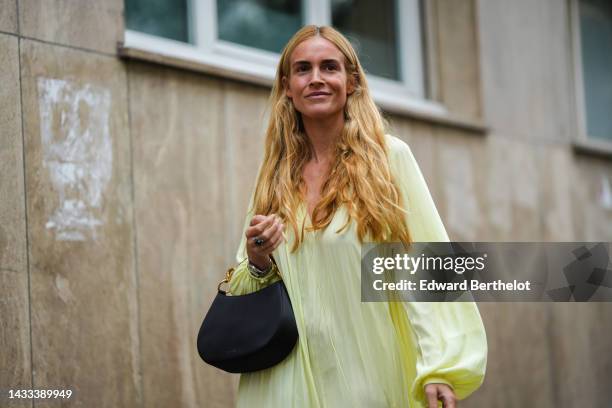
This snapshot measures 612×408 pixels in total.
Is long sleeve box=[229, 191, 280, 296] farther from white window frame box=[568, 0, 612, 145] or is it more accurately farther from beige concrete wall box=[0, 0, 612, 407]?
white window frame box=[568, 0, 612, 145]

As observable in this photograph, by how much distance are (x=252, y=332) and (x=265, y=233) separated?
0.36 m

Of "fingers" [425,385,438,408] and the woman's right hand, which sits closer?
"fingers" [425,385,438,408]

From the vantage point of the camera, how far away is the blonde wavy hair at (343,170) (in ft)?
10.2

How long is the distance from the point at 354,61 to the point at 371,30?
3771 mm

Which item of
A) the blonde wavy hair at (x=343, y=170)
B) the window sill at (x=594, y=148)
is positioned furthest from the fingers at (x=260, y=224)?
the window sill at (x=594, y=148)

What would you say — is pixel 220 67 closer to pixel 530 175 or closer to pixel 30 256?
pixel 30 256

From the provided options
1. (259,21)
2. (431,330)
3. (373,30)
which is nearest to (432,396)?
(431,330)

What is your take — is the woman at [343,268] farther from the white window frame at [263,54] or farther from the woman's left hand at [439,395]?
the white window frame at [263,54]

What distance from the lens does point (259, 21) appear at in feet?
20.1

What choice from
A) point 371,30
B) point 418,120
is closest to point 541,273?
point 418,120

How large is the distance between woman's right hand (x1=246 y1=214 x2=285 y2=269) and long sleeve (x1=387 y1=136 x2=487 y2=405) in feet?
1.51

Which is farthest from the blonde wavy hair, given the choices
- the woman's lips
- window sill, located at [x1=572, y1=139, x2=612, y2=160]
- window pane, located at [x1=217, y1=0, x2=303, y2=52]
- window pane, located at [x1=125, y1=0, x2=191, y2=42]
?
window sill, located at [x1=572, y1=139, x2=612, y2=160]

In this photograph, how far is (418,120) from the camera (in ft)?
21.9

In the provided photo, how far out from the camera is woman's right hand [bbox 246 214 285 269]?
2.99 metres
